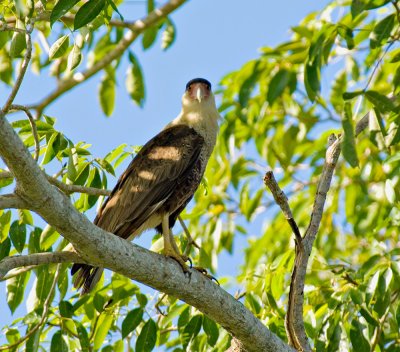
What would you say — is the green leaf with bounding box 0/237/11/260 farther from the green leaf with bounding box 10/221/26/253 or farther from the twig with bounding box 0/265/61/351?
the twig with bounding box 0/265/61/351

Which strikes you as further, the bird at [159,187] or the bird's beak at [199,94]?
the bird's beak at [199,94]

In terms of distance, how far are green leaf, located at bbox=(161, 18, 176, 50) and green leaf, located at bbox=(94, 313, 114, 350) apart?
8.81ft

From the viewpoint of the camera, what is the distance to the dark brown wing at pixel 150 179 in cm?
447

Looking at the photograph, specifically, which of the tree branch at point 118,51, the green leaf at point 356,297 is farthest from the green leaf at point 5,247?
the tree branch at point 118,51

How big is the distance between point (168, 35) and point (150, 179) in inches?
83.2

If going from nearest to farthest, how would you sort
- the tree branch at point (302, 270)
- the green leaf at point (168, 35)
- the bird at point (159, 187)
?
the tree branch at point (302, 270), the bird at point (159, 187), the green leaf at point (168, 35)

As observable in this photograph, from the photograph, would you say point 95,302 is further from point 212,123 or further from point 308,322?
point 212,123

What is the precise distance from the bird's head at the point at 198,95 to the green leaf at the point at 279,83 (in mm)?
444

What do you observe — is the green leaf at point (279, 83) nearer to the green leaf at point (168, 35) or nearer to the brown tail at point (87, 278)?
the green leaf at point (168, 35)

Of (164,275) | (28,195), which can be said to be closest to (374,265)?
(164,275)

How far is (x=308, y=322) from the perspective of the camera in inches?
165

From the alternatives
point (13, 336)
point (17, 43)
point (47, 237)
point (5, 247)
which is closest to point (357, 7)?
point (17, 43)

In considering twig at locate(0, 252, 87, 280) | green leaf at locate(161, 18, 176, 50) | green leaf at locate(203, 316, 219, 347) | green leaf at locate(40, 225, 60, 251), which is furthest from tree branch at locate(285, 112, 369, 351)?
green leaf at locate(161, 18, 176, 50)

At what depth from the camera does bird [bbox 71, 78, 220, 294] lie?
4.45m
